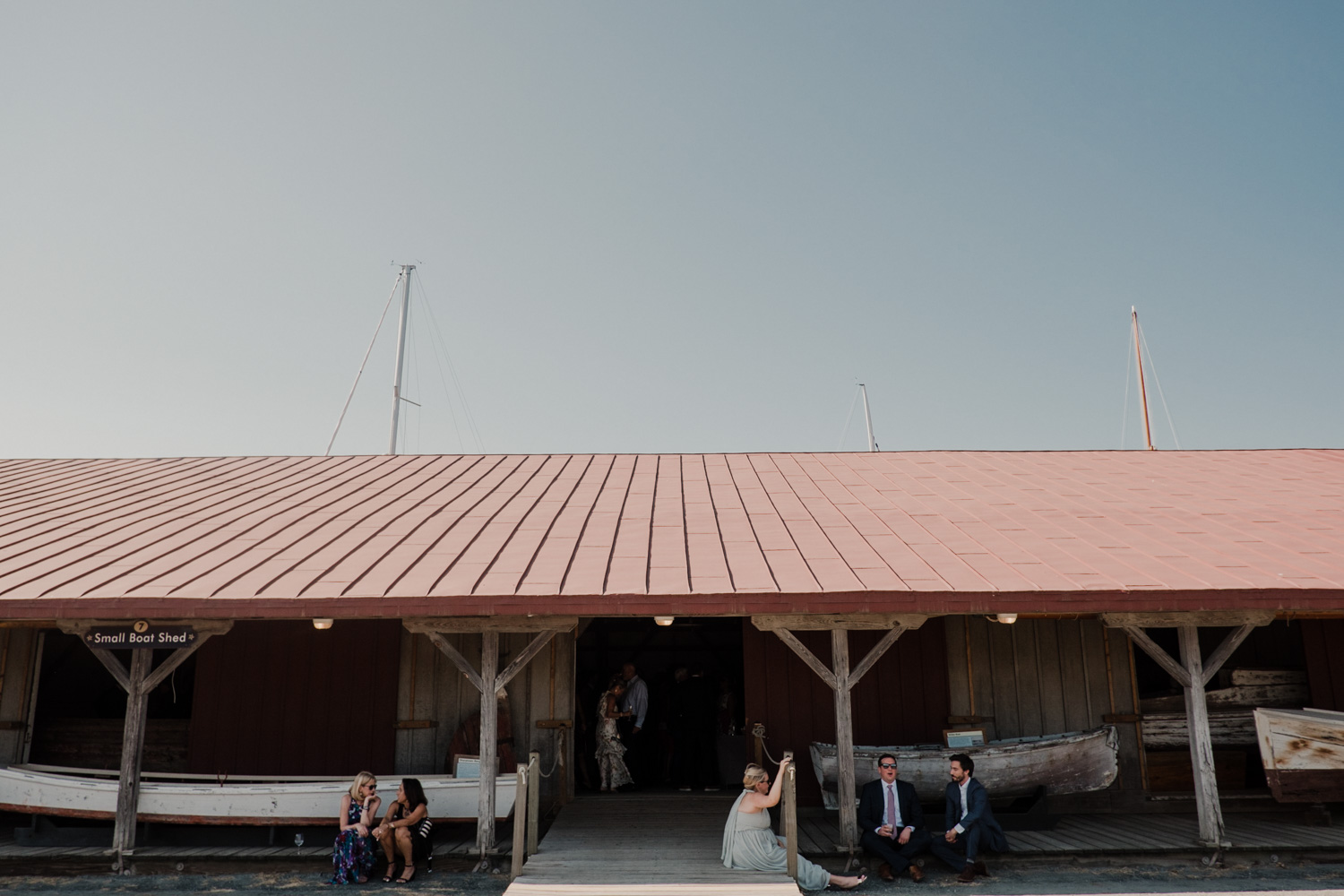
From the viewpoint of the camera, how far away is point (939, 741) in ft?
32.7

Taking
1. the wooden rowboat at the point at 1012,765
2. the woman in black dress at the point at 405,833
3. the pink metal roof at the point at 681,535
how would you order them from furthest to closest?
the wooden rowboat at the point at 1012,765, the woman in black dress at the point at 405,833, the pink metal roof at the point at 681,535

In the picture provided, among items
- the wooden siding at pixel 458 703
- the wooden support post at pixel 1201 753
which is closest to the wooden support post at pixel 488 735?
the wooden siding at pixel 458 703

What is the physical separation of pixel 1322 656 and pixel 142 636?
40.7 ft

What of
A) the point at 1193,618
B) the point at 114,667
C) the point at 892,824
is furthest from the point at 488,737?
the point at 1193,618

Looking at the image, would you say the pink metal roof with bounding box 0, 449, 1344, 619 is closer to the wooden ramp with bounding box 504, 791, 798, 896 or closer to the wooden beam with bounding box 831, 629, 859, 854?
the wooden beam with bounding box 831, 629, 859, 854

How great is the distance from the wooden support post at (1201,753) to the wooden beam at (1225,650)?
2.0 inches

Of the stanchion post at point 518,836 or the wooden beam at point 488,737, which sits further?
the wooden beam at point 488,737

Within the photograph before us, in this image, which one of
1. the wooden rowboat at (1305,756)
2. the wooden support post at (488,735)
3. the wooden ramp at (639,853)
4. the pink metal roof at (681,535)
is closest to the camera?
the wooden ramp at (639,853)

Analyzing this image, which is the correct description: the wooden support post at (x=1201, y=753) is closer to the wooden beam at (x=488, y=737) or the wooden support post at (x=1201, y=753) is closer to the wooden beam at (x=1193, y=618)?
the wooden beam at (x=1193, y=618)

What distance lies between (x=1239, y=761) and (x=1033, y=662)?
2.91 metres

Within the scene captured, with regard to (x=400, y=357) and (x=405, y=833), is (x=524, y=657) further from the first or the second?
(x=400, y=357)

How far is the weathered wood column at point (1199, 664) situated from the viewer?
7.99 metres

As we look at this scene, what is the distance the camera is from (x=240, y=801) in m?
8.59

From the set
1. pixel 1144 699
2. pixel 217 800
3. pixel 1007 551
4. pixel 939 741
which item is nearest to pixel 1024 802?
pixel 939 741
